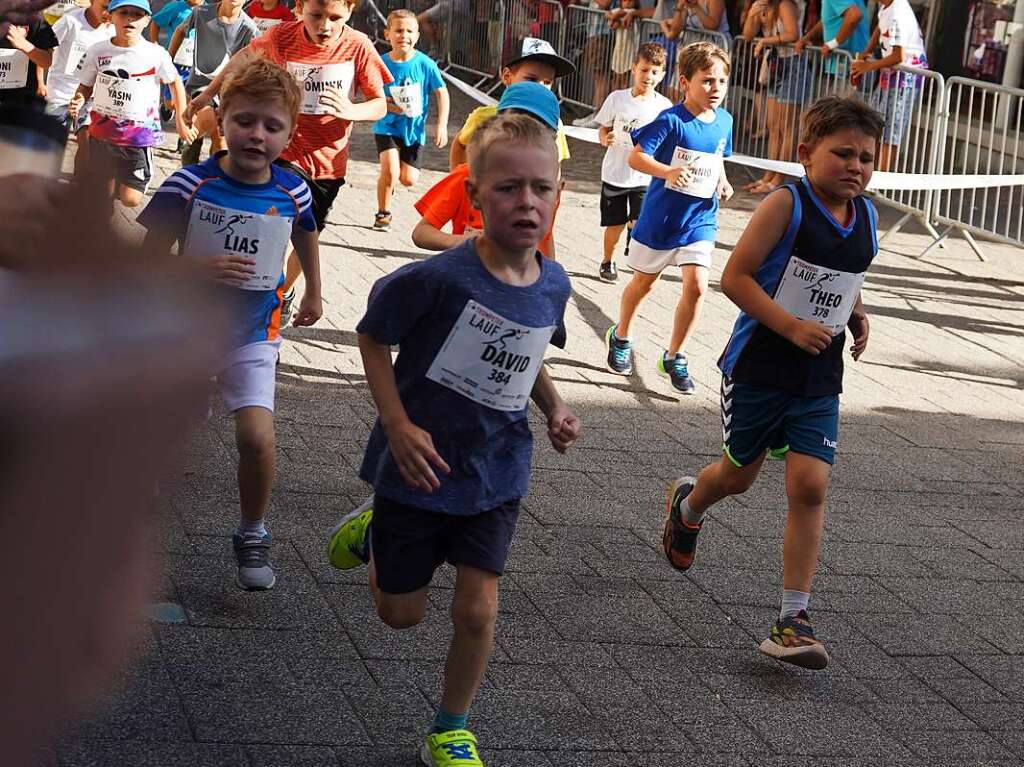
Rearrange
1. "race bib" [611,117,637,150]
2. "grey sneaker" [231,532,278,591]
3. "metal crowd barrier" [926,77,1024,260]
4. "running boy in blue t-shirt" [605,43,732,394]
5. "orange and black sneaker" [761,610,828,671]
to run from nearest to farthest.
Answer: "orange and black sneaker" [761,610,828,671] < "grey sneaker" [231,532,278,591] < "running boy in blue t-shirt" [605,43,732,394] < "race bib" [611,117,637,150] < "metal crowd barrier" [926,77,1024,260]

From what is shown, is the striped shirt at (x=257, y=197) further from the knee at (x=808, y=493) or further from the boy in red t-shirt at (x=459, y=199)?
the knee at (x=808, y=493)

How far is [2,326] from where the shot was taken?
3.09ft

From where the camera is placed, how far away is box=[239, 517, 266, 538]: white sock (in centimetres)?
479

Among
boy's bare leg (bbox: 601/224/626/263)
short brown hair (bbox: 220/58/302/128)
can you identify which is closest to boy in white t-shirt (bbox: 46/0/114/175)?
boy's bare leg (bbox: 601/224/626/263)

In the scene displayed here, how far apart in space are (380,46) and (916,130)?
42.9 ft

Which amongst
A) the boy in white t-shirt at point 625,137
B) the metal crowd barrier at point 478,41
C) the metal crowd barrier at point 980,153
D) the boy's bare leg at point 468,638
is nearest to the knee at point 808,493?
the boy's bare leg at point 468,638

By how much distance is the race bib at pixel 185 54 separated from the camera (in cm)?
1343

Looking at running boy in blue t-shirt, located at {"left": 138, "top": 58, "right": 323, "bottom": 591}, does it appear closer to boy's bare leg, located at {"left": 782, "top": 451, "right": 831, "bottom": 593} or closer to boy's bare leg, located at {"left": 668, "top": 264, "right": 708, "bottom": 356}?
boy's bare leg, located at {"left": 782, "top": 451, "right": 831, "bottom": 593}

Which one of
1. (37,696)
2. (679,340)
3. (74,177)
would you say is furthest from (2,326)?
(679,340)

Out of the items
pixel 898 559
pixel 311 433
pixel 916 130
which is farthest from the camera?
pixel 916 130

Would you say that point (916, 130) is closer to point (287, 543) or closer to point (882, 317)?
point (882, 317)

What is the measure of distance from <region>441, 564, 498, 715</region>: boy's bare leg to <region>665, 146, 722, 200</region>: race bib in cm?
499

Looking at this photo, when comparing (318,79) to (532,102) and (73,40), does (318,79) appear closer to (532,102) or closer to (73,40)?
(532,102)

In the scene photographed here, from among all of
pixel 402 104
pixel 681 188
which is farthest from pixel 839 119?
pixel 402 104
